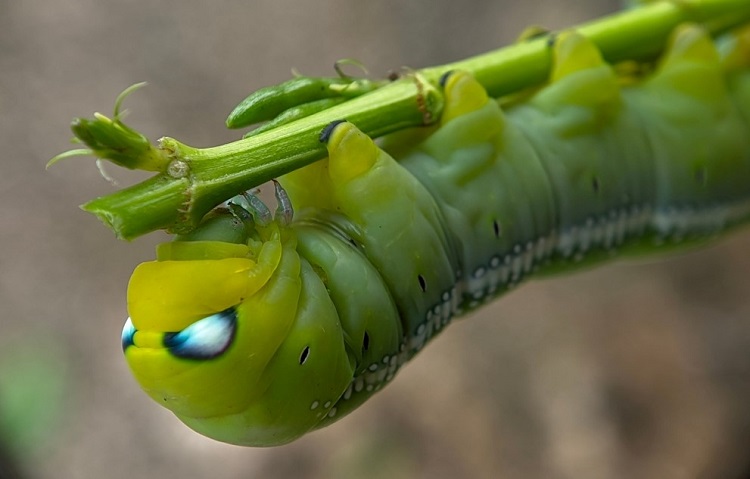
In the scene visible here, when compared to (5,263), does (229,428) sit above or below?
above

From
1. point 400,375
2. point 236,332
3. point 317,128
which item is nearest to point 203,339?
point 236,332

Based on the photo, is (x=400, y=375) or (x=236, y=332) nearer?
(x=236, y=332)

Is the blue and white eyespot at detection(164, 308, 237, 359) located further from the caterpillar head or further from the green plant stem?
the green plant stem

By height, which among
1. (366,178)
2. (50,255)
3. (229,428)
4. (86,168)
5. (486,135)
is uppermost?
(366,178)

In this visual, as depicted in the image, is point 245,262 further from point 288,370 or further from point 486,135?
point 486,135

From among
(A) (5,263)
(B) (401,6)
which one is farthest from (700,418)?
(A) (5,263)

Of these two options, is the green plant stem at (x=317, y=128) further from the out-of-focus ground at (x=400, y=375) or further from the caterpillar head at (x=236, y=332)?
the out-of-focus ground at (x=400, y=375)

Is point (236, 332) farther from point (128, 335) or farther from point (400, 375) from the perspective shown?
point (400, 375)
